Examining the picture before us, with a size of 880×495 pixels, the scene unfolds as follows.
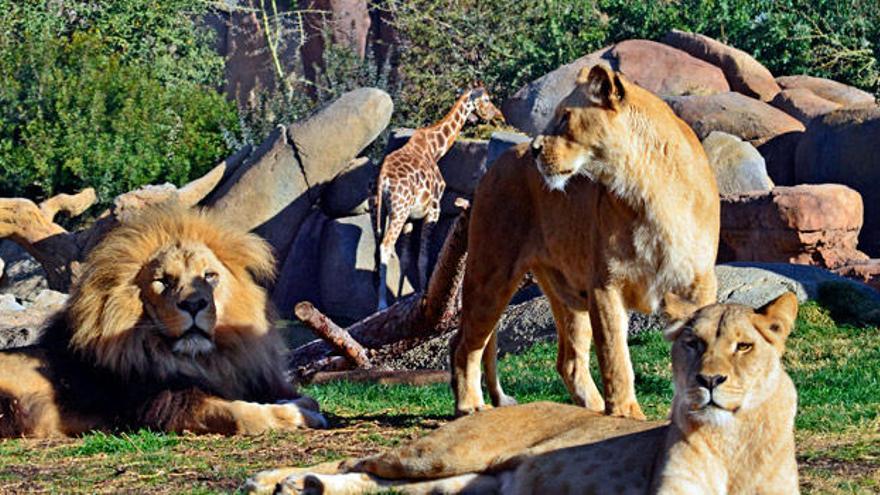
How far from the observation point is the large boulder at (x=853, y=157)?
56.9 ft

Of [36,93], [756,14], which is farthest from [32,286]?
[756,14]

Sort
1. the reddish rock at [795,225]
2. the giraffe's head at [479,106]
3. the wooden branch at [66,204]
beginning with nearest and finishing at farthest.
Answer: the reddish rock at [795,225] < the wooden branch at [66,204] < the giraffe's head at [479,106]

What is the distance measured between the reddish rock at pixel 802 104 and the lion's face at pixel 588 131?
13.1 m

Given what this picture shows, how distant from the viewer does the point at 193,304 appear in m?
7.21

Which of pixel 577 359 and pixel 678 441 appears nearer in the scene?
pixel 678 441

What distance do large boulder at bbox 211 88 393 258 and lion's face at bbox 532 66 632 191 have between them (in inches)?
509

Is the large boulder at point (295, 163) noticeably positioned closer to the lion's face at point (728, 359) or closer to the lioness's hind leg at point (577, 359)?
the lioness's hind leg at point (577, 359)

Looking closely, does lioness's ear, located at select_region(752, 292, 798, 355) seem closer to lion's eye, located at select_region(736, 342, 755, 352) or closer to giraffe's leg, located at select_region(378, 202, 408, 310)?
lion's eye, located at select_region(736, 342, 755, 352)

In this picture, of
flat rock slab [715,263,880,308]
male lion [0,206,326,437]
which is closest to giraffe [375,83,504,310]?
flat rock slab [715,263,880,308]

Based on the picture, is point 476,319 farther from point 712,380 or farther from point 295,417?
point 712,380

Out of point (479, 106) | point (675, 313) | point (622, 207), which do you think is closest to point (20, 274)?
point (479, 106)

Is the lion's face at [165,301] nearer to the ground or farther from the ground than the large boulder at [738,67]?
farther from the ground

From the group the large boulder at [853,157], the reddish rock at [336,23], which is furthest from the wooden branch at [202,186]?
the large boulder at [853,157]

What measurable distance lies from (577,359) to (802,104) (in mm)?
13021
